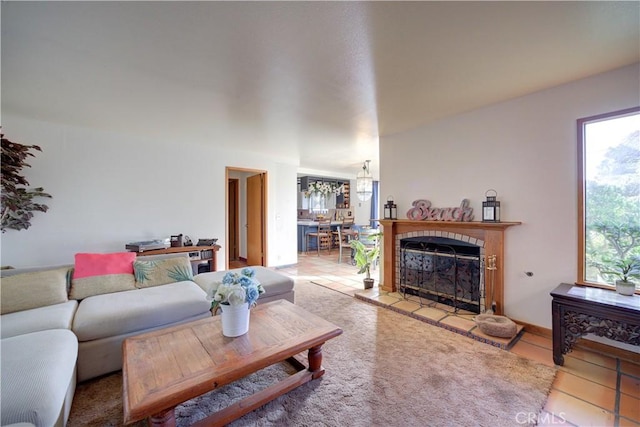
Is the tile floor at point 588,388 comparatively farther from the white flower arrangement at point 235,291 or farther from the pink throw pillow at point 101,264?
the pink throw pillow at point 101,264

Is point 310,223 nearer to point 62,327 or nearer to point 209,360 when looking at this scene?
point 62,327

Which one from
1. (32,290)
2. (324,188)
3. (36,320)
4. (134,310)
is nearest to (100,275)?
(32,290)

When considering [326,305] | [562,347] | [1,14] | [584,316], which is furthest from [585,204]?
[1,14]

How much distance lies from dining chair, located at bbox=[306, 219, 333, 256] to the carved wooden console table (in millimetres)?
5805

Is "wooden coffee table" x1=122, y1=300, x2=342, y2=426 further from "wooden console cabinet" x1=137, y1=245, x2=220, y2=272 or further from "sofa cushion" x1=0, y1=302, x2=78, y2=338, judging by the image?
"wooden console cabinet" x1=137, y1=245, x2=220, y2=272

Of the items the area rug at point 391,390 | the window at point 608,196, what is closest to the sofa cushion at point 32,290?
the area rug at point 391,390

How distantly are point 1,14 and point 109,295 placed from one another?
2.11m

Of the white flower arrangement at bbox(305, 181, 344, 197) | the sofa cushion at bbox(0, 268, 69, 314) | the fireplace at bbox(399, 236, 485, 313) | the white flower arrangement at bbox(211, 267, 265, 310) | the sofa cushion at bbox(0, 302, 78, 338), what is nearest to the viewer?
the white flower arrangement at bbox(211, 267, 265, 310)

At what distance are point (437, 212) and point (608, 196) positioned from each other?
1471 millimetres

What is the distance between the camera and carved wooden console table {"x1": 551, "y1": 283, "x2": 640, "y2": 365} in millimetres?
1804

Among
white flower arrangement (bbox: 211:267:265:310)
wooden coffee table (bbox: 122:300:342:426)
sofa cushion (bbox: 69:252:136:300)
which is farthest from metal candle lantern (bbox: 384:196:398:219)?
sofa cushion (bbox: 69:252:136:300)

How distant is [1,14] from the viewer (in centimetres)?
149

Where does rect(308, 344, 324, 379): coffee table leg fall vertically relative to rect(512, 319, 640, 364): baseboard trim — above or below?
above

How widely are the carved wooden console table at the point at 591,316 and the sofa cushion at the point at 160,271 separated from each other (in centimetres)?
350
